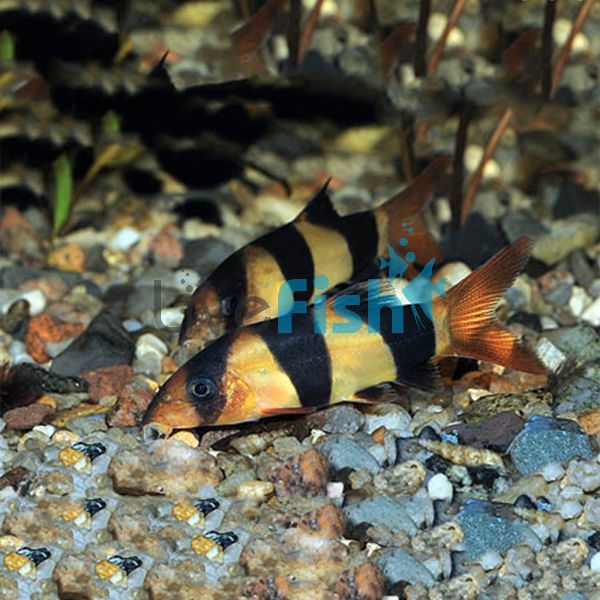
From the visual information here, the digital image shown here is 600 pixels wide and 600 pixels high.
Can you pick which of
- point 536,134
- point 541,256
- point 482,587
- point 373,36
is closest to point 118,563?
point 482,587

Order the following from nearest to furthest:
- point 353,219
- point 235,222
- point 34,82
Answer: point 353,219, point 34,82, point 235,222

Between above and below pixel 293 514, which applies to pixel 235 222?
below

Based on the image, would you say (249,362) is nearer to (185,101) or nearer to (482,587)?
(482,587)

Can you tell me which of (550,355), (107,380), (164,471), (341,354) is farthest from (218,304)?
(550,355)

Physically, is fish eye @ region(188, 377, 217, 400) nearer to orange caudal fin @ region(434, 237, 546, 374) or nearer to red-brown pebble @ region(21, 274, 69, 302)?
orange caudal fin @ region(434, 237, 546, 374)

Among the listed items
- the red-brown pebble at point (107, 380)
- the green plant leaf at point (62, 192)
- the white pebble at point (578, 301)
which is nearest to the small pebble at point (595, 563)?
the red-brown pebble at point (107, 380)

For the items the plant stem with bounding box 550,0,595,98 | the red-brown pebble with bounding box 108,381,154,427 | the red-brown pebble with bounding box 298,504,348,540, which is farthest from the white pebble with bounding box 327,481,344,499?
the plant stem with bounding box 550,0,595,98
